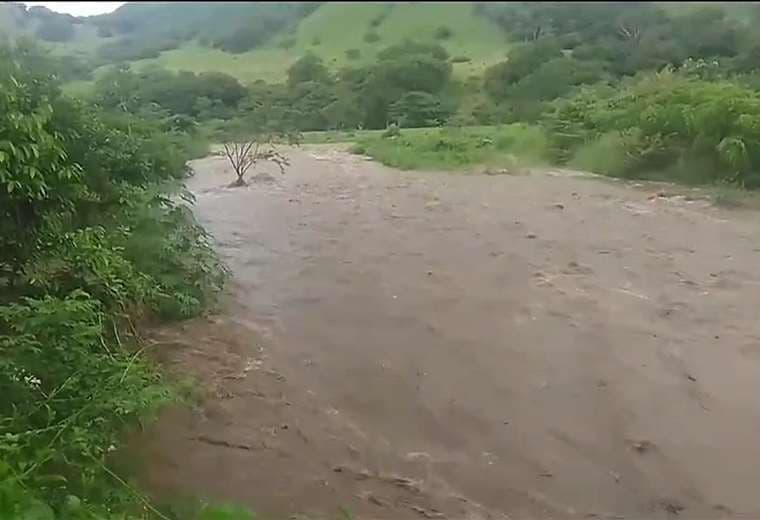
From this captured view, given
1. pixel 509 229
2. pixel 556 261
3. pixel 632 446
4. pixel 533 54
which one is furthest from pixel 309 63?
pixel 632 446

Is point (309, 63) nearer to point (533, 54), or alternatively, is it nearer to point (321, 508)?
point (533, 54)

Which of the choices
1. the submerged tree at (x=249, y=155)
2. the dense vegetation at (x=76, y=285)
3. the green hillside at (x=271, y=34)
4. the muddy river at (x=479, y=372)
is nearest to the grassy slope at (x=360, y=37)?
the green hillside at (x=271, y=34)

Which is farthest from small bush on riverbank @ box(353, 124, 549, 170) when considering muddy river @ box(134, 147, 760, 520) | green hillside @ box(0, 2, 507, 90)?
muddy river @ box(134, 147, 760, 520)

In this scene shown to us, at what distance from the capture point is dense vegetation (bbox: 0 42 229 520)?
A: 239cm

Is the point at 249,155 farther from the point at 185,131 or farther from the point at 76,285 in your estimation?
the point at 76,285

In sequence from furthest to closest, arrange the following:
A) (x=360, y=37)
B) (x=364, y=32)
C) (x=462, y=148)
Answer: (x=364, y=32), (x=360, y=37), (x=462, y=148)

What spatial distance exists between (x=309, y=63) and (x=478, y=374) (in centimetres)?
782

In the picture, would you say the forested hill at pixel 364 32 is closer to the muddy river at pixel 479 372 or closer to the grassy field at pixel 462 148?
the grassy field at pixel 462 148

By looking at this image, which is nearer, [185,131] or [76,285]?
[76,285]

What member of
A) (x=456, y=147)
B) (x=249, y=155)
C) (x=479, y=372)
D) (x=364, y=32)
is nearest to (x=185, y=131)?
(x=249, y=155)

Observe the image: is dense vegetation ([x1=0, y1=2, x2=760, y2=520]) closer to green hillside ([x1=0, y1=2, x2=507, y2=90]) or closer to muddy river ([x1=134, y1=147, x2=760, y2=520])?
green hillside ([x1=0, y1=2, x2=507, y2=90])

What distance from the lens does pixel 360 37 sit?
13.0m

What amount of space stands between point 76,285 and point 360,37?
993 centimetres

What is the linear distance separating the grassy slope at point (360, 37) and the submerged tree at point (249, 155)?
32.4 inches
